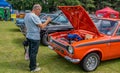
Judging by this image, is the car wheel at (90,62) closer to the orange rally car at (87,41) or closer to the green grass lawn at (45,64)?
the orange rally car at (87,41)

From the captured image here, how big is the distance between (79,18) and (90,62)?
1.44 meters

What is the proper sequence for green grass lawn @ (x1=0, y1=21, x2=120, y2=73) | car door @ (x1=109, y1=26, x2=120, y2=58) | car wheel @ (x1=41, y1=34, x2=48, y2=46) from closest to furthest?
1. green grass lawn @ (x1=0, y1=21, x2=120, y2=73)
2. car door @ (x1=109, y1=26, x2=120, y2=58)
3. car wheel @ (x1=41, y1=34, x2=48, y2=46)

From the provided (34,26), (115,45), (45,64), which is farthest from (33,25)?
(115,45)

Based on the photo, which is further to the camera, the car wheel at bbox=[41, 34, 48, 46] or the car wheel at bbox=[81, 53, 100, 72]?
the car wheel at bbox=[41, 34, 48, 46]

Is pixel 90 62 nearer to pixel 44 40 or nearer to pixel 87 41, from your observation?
pixel 87 41

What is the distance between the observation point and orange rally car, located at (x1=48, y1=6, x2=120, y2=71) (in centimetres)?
568

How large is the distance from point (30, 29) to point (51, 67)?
1.47 metres

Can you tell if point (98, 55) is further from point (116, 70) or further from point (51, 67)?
point (51, 67)

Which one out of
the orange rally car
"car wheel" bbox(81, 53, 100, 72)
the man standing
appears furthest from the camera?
"car wheel" bbox(81, 53, 100, 72)

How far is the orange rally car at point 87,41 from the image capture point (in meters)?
5.68

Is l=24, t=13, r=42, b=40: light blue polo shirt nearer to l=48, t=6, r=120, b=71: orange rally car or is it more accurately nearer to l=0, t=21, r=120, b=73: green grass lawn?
l=48, t=6, r=120, b=71: orange rally car

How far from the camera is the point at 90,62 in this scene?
19.7 feet

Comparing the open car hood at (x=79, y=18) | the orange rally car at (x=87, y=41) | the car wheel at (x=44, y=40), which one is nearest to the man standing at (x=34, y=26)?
the orange rally car at (x=87, y=41)

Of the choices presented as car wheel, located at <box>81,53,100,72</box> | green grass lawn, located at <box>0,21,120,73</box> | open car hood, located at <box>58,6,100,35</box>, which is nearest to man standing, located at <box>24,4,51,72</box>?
green grass lawn, located at <box>0,21,120,73</box>
